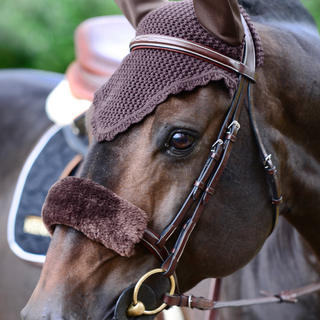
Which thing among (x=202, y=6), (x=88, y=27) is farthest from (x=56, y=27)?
(x=202, y=6)

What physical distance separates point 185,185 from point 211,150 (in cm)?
13

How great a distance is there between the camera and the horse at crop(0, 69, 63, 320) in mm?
1952

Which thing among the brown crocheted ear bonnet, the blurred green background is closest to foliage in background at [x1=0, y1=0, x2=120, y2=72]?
the blurred green background

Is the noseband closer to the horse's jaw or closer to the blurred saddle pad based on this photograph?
the horse's jaw

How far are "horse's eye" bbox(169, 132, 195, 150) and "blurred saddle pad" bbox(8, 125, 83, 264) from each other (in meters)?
1.10

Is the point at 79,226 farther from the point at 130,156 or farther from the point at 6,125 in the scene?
the point at 6,125

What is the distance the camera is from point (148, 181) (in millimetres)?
1046

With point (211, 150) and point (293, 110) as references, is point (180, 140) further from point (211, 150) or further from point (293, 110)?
point (293, 110)

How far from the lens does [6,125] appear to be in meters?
2.39

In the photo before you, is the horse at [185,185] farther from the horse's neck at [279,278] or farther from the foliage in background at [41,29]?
the foliage in background at [41,29]

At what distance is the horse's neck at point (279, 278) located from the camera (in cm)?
161

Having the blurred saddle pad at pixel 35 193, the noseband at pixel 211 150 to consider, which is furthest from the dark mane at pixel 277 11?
the blurred saddle pad at pixel 35 193

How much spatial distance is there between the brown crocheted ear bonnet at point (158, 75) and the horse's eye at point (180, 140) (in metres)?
0.11

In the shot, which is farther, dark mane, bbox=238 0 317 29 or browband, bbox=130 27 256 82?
dark mane, bbox=238 0 317 29
